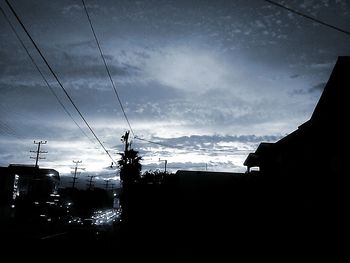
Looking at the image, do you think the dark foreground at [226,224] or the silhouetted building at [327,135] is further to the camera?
the dark foreground at [226,224]

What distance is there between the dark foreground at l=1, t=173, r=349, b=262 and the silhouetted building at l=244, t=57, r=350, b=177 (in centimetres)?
100

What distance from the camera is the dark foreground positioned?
1362 cm

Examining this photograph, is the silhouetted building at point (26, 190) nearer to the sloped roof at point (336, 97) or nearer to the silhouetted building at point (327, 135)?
the silhouetted building at point (327, 135)

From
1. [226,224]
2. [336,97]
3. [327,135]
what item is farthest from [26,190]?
[336,97]

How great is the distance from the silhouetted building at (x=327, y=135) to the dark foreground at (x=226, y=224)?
1002 millimetres

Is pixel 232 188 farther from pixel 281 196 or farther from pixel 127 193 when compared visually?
pixel 127 193

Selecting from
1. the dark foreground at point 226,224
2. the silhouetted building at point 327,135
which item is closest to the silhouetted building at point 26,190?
the dark foreground at point 226,224

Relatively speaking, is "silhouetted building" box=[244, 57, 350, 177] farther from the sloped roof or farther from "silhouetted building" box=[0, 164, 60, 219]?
"silhouetted building" box=[0, 164, 60, 219]

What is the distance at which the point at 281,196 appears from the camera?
1752 cm

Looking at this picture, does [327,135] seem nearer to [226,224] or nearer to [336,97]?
[336,97]

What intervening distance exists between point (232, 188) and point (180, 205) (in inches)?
142

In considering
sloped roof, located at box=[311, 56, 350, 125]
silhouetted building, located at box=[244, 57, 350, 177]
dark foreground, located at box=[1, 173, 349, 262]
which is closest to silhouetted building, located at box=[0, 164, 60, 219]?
dark foreground, located at box=[1, 173, 349, 262]

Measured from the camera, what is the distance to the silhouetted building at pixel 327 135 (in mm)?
12938

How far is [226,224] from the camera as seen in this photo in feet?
57.7
